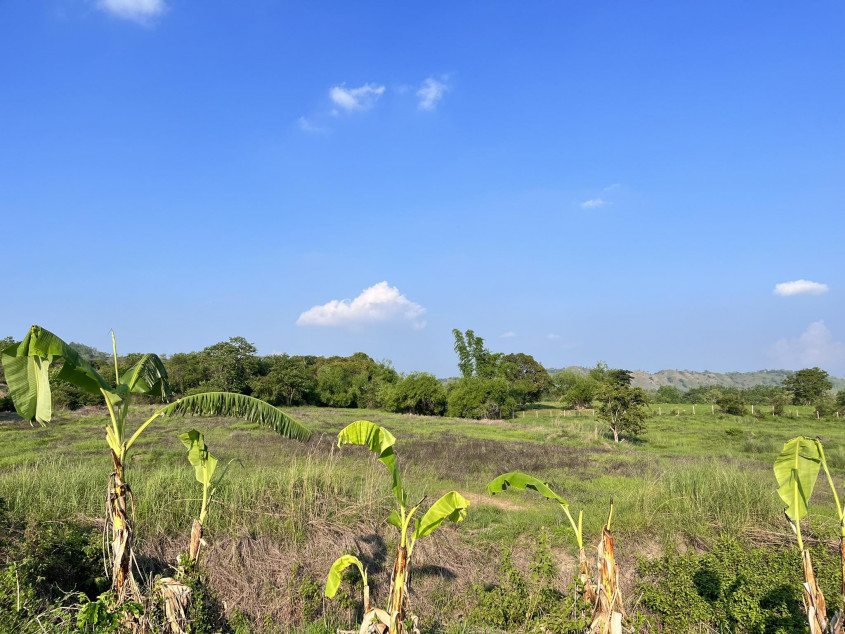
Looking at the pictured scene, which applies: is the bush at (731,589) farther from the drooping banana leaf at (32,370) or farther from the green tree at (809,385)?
the green tree at (809,385)

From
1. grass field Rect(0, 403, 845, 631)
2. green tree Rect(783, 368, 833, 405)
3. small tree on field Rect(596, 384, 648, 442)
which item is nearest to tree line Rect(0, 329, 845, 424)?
green tree Rect(783, 368, 833, 405)

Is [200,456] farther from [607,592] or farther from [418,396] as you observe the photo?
[418,396]

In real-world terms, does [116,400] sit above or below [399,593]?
above

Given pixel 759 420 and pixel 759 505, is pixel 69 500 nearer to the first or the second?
pixel 759 505

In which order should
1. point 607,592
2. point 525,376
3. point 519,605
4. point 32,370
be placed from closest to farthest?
point 32,370 < point 607,592 < point 519,605 < point 525,376

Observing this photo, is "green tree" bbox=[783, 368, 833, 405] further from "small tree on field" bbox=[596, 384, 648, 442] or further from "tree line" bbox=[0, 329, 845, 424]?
"small tree on field" bbox=[596, 384, 648, 442]

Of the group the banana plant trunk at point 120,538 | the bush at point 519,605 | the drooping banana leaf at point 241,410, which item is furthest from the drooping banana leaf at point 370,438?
the bush at point 519,605

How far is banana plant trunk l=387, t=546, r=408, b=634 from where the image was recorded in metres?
3.67

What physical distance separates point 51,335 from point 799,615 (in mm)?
7552

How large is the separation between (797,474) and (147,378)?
6.34 metres

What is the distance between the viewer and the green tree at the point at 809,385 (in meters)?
44.3

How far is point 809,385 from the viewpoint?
4491cm

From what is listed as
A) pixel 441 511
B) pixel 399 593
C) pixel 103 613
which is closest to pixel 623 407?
pixel 441 511

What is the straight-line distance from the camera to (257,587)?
5809mm
